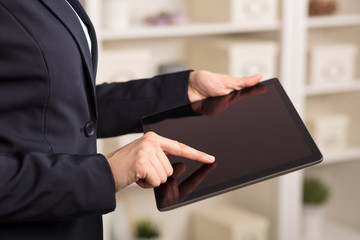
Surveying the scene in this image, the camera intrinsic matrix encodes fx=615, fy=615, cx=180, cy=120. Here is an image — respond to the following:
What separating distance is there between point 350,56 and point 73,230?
1832 mm

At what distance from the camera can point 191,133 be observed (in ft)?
3.57

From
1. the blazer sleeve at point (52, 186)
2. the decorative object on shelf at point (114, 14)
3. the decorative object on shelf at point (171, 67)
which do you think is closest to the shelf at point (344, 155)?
the decorative object on shelf at point (171, 67)

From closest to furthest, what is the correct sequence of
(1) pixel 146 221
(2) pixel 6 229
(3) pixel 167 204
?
(3) pixel 167 204 < (2) pixel 6 229 < (1) pixel 146 221

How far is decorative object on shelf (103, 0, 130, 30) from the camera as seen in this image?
2135 millimetres

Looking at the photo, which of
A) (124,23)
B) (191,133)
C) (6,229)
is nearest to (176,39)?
(124,23)

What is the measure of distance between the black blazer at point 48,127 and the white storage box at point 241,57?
1.27m

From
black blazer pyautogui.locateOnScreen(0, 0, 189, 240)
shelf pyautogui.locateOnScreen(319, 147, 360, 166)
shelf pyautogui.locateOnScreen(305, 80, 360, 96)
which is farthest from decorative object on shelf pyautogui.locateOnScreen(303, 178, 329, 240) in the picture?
black blazer pyautogui.locateOnScreen(0, 0, 189, 240)

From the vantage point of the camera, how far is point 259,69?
7.77 ft

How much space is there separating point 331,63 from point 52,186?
1.91 m

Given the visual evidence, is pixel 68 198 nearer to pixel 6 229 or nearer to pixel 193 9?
pixel 6 229

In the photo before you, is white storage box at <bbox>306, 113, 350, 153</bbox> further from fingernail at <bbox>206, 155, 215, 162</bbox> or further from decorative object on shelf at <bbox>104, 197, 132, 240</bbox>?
fingernail at <bbox>206, 155, 215, 162</bbox>

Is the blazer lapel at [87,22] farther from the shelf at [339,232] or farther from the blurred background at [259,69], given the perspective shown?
the shelf at [339,232]

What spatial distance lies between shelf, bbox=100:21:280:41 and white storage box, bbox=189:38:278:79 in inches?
2.6

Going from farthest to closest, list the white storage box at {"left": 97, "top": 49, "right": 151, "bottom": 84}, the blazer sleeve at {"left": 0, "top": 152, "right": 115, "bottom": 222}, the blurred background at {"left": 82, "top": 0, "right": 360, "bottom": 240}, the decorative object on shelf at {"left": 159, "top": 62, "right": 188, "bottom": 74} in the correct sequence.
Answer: the decorative object on shelf at {"left": 159, "top": 62, "right": 188, "bottom": 74}
the blurred background at {"left": 82, "top": 0, "right": 360, "bottom": 240}
the white storage box at {"left": 97, "top": 49, "right": 151, "bottom": 84}
the blazer sleeve at {"left": 0, "top": 152, "right": 115, "bottom": 222}
